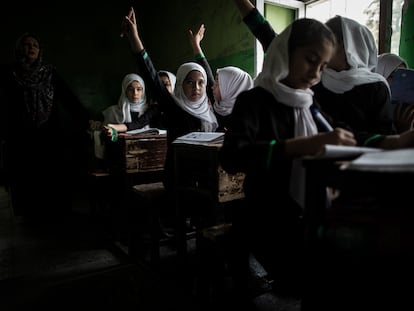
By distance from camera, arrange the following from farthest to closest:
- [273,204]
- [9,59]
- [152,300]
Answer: [9,59]
[152,300]
[273,204]

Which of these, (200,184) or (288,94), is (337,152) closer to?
(288,94)

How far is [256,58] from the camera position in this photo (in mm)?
3482

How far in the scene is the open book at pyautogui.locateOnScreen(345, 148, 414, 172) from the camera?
0.63m

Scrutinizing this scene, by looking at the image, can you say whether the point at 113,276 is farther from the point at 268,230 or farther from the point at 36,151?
the point at 36,151

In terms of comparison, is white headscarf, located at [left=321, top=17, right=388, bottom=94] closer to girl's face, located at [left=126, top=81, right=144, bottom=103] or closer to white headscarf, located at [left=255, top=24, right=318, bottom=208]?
white headscarf, located at [left=255, top=24, right=318, bottom=208]

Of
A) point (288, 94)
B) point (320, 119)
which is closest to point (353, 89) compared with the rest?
point (320, 119)

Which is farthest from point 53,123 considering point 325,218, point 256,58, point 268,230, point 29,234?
point 325,218

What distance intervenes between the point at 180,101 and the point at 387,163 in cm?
165

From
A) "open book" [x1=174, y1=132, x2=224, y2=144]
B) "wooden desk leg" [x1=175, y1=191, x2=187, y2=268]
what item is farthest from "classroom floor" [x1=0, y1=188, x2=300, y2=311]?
"open book" [x1=174, y1=132, x2=224, y2=144]

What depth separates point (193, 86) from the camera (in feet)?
7.20

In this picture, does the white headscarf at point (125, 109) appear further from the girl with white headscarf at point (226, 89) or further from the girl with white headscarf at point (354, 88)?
the girl with white headscarf at point (354, 88)

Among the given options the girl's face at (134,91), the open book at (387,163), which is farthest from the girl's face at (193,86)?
the girl's face at (134,91)

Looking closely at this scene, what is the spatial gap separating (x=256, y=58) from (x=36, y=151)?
2.43 metres

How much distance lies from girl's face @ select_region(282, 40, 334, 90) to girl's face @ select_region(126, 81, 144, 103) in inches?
118
